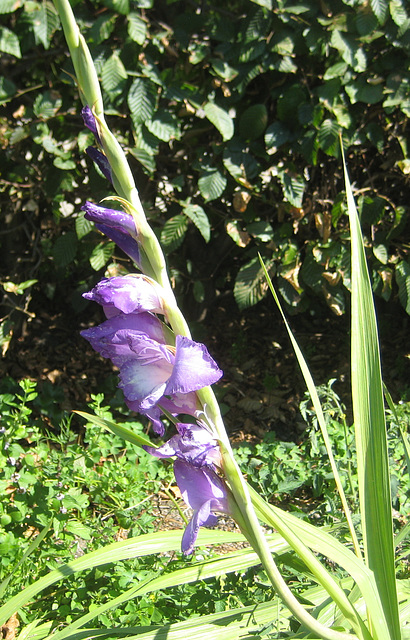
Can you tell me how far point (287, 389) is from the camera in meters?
3.36

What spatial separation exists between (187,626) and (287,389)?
7.50 feet

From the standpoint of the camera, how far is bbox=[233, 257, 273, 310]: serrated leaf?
8.89 feet

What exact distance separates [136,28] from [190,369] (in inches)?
79.6

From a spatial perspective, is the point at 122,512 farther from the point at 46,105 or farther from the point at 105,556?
the point at 46,105

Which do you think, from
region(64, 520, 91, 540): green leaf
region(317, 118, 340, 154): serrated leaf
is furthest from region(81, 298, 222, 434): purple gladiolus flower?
region(317, 118, 340, 154): serrated leaf

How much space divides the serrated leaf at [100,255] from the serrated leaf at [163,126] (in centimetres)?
51

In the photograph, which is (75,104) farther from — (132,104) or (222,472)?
(222,472)

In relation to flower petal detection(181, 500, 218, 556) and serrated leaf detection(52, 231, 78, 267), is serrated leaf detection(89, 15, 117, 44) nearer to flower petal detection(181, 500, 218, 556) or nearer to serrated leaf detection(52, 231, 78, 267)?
serrated leaf detection(52, 231, 78, 267)

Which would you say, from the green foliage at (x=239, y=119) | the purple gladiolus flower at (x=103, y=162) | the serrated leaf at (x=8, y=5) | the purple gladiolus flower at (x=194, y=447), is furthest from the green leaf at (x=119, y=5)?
the purple gladiolus flower at (x=194, y=447)

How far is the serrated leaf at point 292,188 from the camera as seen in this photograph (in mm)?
2633

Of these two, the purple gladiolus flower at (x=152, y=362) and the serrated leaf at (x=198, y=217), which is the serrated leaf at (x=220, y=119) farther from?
the purple gladiolus flower at (x=152, y=362)

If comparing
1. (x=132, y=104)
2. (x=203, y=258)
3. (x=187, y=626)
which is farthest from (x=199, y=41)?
(x=187, y=626)

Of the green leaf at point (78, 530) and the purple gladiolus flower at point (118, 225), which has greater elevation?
the purple gladiolus flower at point (118, 225)

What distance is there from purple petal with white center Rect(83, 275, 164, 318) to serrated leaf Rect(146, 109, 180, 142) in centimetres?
185
